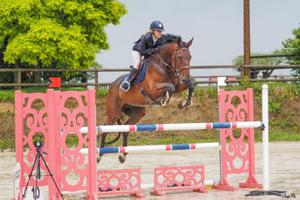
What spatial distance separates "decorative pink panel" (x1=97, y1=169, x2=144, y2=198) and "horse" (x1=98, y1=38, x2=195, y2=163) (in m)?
0.30

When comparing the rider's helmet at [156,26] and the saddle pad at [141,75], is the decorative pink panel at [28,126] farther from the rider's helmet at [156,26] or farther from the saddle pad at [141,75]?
the rider's helmet at [156,26]

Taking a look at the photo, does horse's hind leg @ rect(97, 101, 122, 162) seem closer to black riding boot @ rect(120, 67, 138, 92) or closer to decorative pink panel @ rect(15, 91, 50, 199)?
black riding boot @ rect(120, 67, 138, 92)

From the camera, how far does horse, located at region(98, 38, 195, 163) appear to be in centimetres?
865

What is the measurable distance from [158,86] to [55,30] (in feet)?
60.4

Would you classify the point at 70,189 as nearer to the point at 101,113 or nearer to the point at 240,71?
the point at 101,113

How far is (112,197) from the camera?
8.78 m

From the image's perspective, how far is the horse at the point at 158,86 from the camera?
865cm

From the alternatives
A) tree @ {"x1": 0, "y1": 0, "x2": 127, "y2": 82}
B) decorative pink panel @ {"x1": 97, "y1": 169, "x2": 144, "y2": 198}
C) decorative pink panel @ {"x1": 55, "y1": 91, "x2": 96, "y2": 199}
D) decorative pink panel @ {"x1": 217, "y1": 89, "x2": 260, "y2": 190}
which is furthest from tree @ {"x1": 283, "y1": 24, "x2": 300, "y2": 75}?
decorative pink panel @ {"x1": 55, "y1": 91, "x2": 96, "y2": 199}

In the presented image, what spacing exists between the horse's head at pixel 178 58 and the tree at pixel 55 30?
17.8 metres

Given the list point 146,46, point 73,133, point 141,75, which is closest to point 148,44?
point 146,46

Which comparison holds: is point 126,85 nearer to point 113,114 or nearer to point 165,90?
point 113,114

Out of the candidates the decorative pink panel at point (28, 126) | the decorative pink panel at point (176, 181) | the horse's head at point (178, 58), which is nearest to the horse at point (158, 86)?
the horse's head at point (178, 58)

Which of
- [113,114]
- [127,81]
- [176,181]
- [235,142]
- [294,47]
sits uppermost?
[294,47]

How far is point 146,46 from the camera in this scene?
9.28 meters
